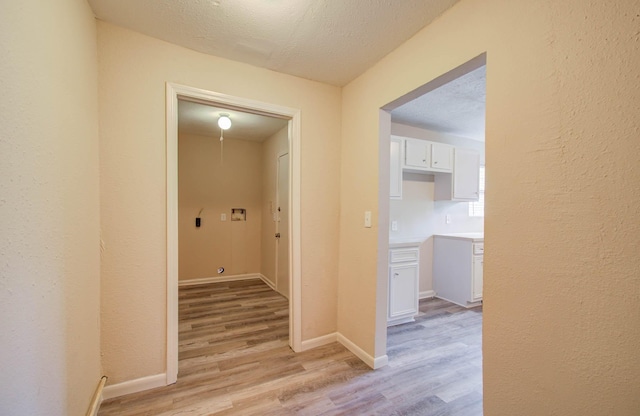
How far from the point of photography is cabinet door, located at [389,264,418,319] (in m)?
2.87

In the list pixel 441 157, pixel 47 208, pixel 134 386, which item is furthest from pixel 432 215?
pixel 47 208

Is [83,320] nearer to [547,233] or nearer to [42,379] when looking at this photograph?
[42,379]

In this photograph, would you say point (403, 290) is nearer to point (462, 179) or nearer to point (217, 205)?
point (462, 179)

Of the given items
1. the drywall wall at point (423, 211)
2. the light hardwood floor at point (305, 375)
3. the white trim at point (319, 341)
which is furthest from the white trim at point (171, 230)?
the drywall wall at point (423, 211)

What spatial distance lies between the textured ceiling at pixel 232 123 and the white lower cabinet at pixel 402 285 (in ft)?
6.91

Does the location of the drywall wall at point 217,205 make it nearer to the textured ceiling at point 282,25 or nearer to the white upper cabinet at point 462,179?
the textured ceiling at point 282,25

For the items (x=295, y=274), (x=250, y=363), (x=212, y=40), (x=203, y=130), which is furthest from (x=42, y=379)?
(x=203, y=130)

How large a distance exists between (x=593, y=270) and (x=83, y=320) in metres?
2.39

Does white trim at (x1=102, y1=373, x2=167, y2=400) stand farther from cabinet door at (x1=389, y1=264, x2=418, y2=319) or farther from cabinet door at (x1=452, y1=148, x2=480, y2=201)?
cabinet door at (x1=452, y1=148, x2=480, y2=201)

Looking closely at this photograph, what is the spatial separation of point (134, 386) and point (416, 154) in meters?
3.52

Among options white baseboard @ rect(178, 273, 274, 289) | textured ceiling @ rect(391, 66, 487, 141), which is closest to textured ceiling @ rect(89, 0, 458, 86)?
textured ceiling @ rect(391, 66, 487, 141)

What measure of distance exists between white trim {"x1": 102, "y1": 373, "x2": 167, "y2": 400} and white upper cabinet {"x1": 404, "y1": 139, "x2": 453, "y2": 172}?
3171 mm

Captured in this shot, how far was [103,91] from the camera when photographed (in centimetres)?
166

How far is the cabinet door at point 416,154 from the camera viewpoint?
10.6 feet
